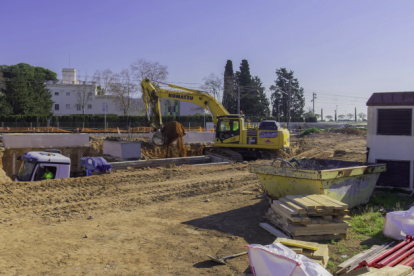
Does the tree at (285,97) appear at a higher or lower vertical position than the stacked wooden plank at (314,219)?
higher

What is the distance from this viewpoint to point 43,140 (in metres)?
21.7

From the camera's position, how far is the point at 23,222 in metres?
7.28

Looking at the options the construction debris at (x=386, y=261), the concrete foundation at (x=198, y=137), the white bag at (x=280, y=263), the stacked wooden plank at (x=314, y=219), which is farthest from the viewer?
the concrete foundation at (x=198, y=137)

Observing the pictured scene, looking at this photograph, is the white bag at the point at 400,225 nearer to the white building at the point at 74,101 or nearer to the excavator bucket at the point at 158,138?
the excavator bucket at the point at 158,138

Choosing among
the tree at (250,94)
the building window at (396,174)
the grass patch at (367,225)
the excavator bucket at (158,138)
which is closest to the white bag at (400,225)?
the grass patch at (367,225)

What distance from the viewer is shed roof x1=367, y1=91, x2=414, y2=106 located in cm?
923

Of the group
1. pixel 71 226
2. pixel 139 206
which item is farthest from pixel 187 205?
pixel 71 226

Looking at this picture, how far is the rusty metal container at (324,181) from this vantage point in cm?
693

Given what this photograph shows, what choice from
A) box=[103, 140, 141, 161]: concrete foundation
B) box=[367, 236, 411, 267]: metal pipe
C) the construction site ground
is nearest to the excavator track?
box=[103, 140, 141, 161]: concrete foundation

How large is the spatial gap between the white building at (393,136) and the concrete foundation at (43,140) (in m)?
19.2

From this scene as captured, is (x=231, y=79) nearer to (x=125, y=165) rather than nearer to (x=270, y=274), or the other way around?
(x=125, y=165)

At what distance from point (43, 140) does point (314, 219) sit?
67.0 feet

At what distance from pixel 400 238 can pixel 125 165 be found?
39.9 ft

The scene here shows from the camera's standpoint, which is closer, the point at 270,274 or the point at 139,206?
the point at 270,274
